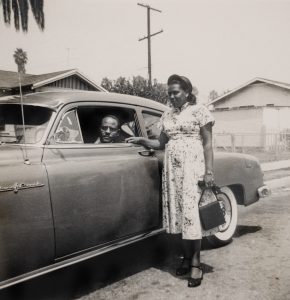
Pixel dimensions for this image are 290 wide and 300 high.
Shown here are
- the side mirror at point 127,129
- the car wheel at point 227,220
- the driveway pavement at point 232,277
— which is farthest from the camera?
the car wheel at point 227,220

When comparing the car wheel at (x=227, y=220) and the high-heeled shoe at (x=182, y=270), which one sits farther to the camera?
the car wheel at (x=227, y=220)

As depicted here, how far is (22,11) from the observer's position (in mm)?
2979

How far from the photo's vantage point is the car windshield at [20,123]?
3352mm


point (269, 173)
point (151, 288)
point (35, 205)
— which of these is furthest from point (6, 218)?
point (269, 173)

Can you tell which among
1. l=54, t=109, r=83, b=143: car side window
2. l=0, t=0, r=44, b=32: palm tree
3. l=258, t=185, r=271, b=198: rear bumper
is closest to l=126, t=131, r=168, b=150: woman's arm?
l=54, t=109, r=83, b=143: car side window

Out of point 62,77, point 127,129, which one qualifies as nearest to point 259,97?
point 62,77

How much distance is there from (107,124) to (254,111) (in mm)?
25485

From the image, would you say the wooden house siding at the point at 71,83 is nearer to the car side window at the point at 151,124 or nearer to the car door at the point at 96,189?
the car side window at the point at 151,124

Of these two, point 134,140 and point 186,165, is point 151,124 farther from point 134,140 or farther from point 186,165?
point 186,165

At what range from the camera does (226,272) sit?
3998 millimetres

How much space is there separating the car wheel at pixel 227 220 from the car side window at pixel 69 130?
2.09 meters

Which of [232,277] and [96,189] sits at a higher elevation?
[96,189]

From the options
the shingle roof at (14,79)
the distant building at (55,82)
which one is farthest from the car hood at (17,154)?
the shingle roof at (14,79)

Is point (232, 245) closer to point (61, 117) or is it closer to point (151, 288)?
point (151, 288)
